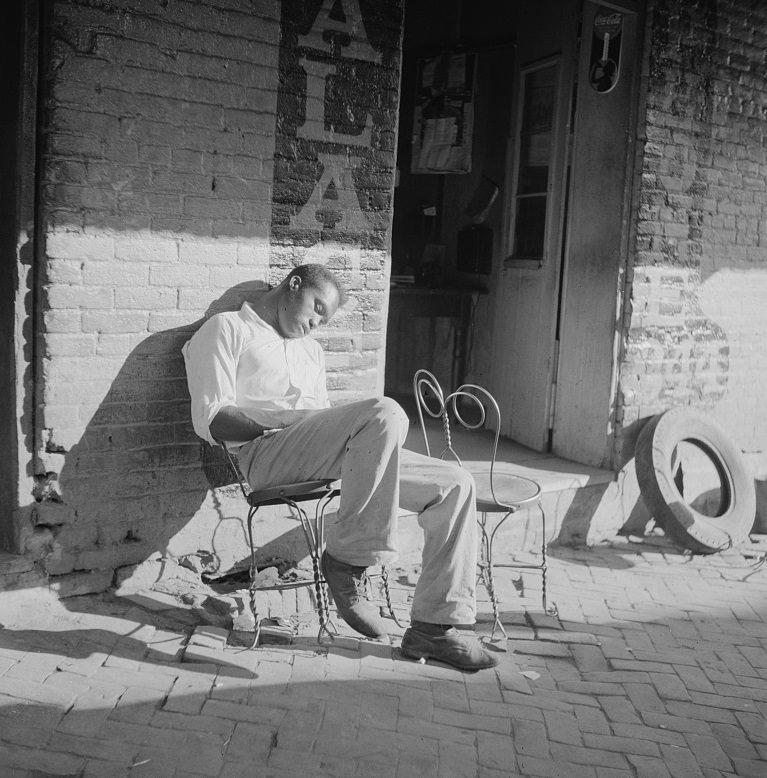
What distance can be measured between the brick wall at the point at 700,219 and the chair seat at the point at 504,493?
64.1 inches

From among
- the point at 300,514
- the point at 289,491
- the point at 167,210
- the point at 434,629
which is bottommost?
the point at 434,629

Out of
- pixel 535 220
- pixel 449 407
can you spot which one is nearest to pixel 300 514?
pixel 535 220

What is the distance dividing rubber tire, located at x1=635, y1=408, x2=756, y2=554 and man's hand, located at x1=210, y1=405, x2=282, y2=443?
9.20ft

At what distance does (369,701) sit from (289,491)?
88 cm

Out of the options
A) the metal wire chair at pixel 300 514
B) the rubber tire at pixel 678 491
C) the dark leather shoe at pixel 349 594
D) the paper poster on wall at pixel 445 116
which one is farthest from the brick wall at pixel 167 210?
the paper poster on wall at pixel 445 116

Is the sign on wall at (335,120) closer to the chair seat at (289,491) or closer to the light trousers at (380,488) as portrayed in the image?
the light trousers at (380,488)

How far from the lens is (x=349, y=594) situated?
3.74 metres

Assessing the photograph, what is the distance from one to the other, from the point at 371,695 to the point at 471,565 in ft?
2.16

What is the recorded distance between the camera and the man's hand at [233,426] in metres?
3.83

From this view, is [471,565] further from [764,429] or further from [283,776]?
[764,429]

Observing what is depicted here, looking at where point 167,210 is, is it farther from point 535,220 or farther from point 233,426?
point 535,220

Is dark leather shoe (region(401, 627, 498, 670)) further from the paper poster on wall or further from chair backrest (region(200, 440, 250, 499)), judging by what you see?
the paper poster on wall

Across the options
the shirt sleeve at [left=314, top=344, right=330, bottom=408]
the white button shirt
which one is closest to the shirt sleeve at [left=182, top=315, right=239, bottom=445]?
the white button shirt

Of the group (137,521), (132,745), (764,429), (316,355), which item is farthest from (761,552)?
(132,745)
